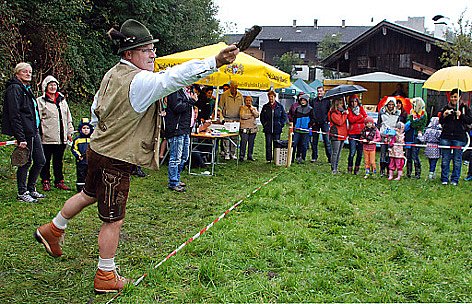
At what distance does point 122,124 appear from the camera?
12.4 feet

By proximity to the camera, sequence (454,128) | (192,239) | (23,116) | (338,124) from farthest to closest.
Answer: (338,124) < (454,128) < (23,116) < (192,239)

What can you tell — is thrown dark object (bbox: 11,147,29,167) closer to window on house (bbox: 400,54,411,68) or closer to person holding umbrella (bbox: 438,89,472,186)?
person holding umbrella (bbox: 438,89,472,186)

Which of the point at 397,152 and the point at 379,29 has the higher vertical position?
the point at 379,29

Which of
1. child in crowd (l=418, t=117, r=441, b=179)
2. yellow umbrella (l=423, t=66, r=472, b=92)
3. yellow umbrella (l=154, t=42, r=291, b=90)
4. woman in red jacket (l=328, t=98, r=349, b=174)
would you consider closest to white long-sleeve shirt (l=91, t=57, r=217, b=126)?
yellow umbrella (l=154, t=42, r=291, b=90)

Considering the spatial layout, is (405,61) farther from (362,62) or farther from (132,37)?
(132,37)

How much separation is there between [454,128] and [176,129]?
524 cm

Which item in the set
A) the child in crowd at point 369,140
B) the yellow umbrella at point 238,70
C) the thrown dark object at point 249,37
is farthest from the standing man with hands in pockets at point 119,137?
the child in crowd at point 369,140

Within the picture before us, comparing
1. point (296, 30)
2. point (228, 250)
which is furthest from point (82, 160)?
point (296, 30)

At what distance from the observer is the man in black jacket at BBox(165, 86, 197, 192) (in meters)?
8.29

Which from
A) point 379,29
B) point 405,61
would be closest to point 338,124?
point 405,61

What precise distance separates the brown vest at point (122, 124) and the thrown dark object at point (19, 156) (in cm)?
323

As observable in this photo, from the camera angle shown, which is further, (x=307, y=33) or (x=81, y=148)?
(x=307, y=33)

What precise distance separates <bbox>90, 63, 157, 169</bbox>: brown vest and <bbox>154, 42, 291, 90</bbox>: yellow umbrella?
6.68 meters

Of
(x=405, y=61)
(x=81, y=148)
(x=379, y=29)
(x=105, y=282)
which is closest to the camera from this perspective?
(x=105, y=282)
